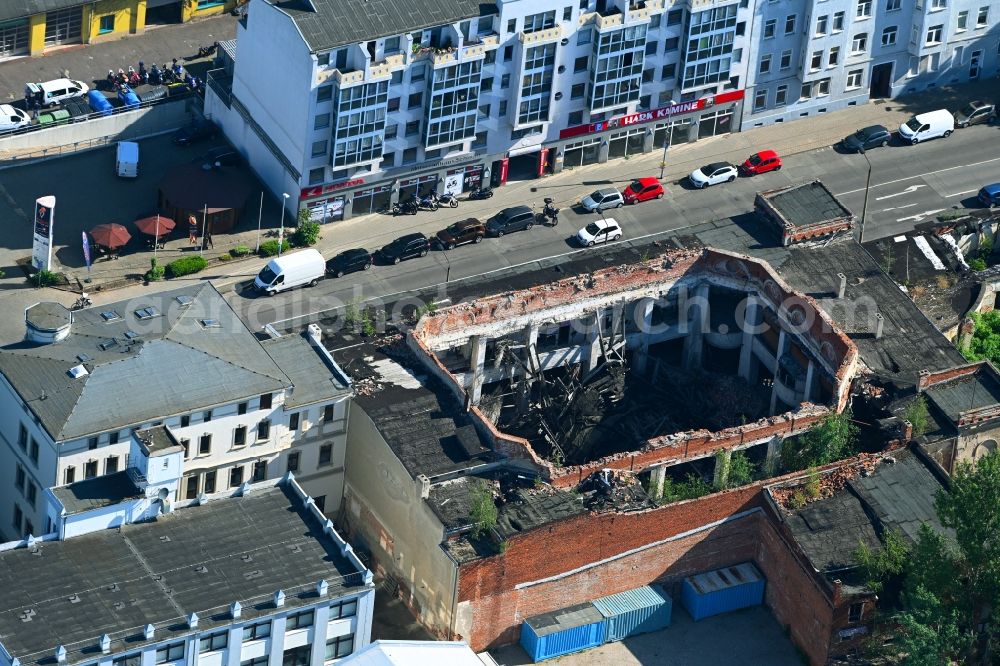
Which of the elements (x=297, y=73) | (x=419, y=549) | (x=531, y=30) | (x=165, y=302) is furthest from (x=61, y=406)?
(x=531, y=30)

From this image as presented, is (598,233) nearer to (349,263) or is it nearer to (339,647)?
(349,263)

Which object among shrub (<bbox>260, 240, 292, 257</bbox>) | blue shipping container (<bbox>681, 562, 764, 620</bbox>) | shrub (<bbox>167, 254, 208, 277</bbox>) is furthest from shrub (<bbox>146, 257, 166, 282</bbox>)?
blue shipping container (<bbox>681, 562, 764, 620</bbox>)

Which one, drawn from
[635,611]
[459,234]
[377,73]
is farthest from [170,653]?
[377,73]

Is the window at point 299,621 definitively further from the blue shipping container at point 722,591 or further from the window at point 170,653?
the blue shipping container at point 722,591

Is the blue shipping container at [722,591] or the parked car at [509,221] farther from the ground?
the parked car at [509,221]

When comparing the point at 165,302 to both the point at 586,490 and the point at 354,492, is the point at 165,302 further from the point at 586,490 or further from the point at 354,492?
the point at 586,490

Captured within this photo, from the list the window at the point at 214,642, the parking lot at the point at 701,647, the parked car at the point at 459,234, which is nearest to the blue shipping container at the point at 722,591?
the parking lot at the point at 701,647

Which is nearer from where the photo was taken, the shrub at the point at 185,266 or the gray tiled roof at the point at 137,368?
the gray tiled roof at the point at 137,368

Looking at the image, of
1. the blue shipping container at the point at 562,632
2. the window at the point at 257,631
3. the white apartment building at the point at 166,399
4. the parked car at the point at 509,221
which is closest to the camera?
the window at the point at 257,631
